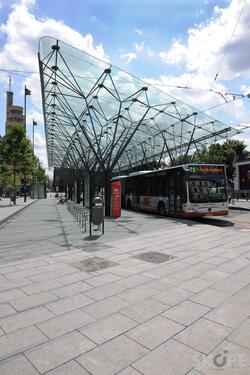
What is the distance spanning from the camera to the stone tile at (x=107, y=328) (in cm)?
378

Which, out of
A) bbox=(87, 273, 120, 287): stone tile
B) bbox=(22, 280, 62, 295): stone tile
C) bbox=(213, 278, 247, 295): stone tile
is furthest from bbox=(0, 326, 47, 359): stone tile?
bbox=(213, 278, 247, 295): stone tile

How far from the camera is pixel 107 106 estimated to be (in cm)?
2581

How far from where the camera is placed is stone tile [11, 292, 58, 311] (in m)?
4.76

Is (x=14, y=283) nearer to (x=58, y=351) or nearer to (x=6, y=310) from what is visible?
(x=6, y=310)

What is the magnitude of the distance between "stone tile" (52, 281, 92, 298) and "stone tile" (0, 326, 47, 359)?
1273 millimetres

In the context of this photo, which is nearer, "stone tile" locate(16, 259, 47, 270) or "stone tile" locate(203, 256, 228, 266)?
"stone tile" locate(16, 259, 47, 270)

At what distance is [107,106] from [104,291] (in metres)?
22.0

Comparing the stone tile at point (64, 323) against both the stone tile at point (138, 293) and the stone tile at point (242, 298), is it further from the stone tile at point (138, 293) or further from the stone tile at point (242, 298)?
the stone tile at point (242, 298)

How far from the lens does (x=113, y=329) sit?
A: 3992mm

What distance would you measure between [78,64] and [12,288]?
15442 millimetres

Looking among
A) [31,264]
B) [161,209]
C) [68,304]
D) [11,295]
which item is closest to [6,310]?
[11,295]

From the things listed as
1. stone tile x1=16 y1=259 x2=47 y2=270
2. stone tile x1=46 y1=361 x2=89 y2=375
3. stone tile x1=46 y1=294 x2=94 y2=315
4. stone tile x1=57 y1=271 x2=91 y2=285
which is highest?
stone tile x1=16 y1=259 x2=47 y2=270

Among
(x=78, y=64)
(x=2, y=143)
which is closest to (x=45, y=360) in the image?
(x=78, y=64)

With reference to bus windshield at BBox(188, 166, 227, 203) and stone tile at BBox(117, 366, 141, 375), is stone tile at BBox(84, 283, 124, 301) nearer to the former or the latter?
stone tile at BBox(117, 366, 141, 375)
